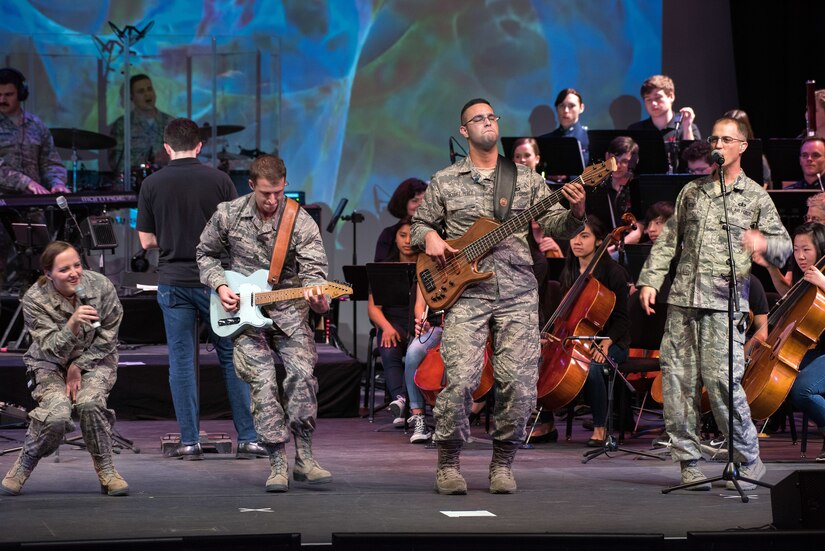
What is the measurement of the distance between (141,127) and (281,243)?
689 cm

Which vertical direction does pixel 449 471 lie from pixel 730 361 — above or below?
below

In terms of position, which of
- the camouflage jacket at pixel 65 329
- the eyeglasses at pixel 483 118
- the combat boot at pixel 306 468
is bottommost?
the combat boot at pixel 306 468

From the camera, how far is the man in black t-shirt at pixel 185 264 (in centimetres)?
729

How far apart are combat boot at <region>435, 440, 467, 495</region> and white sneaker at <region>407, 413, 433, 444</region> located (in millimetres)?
2155

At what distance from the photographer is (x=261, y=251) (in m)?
6.53

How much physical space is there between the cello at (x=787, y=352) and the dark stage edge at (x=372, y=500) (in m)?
0.45

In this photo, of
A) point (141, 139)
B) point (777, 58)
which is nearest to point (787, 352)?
point (777, 58)

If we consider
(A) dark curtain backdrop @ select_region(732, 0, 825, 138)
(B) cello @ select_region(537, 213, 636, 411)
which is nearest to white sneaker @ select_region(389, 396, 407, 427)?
(B) cello @ select_region(537, 213, 636, 411)

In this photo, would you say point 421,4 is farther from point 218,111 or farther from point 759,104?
point 759,104

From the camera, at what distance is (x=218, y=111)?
13031 millimetres

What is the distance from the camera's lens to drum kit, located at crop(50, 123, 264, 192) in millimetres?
12445

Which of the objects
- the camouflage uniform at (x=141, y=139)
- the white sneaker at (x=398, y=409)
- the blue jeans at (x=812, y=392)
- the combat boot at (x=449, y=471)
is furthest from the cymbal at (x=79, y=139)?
the blue jeans at (x=812, y=392)

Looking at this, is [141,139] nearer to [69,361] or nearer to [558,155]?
[558,155]

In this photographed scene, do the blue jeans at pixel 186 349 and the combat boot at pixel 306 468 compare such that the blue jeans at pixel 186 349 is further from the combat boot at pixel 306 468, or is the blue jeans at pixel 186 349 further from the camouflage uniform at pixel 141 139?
the camouflage uniform at pixel 141 139
